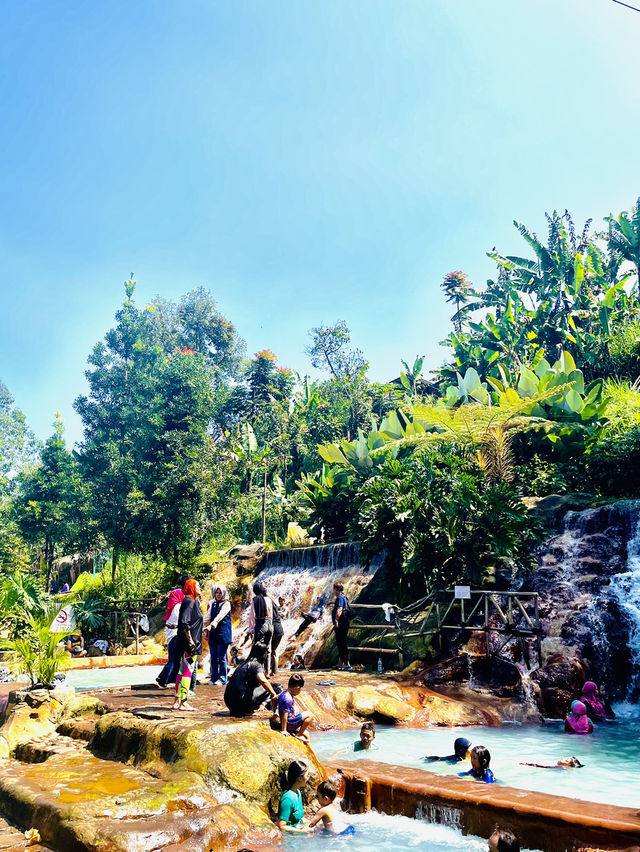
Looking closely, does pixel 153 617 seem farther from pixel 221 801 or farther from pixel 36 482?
pixel 221 801

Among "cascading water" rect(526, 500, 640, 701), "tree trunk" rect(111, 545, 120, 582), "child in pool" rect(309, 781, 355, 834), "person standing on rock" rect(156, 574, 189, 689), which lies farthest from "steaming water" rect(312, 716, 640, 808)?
"tree trunk" rect(111, 545, 120, 582)

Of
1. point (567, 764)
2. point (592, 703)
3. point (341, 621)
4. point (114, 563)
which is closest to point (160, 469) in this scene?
point (114, 563)

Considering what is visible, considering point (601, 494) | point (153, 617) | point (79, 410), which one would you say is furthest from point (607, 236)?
point (79, 410)

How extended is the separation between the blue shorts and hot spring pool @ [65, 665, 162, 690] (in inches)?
322

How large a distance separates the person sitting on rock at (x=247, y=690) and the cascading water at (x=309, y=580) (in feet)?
25.4

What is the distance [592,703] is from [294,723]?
19.5 feet

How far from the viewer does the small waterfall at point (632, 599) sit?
40.4ft

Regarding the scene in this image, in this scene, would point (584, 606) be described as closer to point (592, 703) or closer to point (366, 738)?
point (592, 703)

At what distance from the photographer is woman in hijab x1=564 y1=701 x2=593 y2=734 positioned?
33.6 ft

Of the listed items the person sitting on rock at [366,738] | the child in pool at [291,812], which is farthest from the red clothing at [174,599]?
the child in pool at [291,812]

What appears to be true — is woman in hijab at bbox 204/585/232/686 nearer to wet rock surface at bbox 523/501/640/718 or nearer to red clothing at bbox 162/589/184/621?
red clothing at bbox 162/589/184/621

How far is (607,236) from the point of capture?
30.3 metres

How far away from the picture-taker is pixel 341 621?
523 inches

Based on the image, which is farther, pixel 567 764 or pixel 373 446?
pixel 373 446
